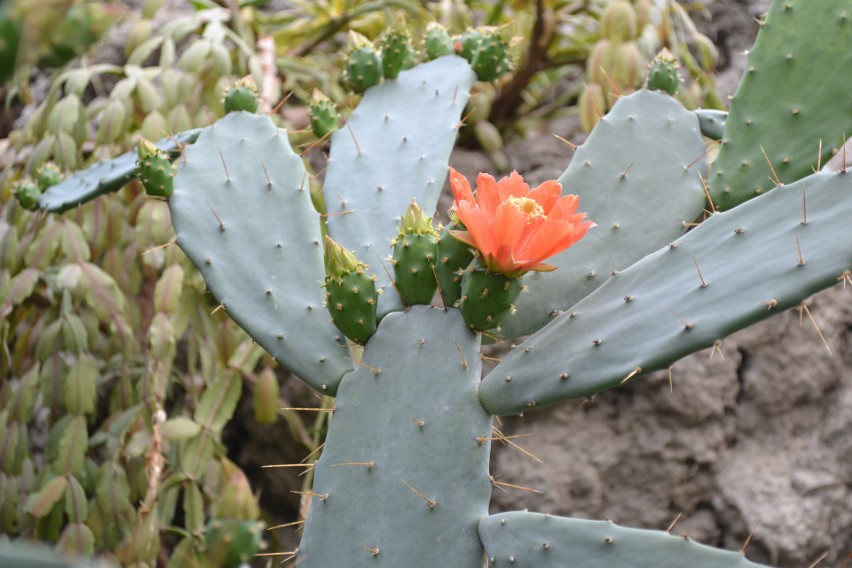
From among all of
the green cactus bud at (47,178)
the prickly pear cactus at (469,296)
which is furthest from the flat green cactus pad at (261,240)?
the green cactus bud at (47,178)

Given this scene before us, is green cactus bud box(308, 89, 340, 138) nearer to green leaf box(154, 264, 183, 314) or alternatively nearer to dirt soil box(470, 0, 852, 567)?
green leaf box(154, 264, 183, 314)

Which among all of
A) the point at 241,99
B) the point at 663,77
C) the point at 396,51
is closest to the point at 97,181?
the point at 241,99

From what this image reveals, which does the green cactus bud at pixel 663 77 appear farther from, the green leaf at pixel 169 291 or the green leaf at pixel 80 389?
the green leaf at pixel 80 389

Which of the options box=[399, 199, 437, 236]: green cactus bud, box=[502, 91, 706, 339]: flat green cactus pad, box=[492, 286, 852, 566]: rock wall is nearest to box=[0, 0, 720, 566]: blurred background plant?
box=[502, 91, 706, 339]: flat green cactus pad

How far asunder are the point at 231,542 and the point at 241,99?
0.62 meters

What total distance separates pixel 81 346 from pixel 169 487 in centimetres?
30

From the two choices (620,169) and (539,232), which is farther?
(620,169)

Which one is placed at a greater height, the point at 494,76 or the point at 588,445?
the point at 494,76

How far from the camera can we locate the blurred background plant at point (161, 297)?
154cm

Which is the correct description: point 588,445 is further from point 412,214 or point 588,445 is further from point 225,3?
point 225,3

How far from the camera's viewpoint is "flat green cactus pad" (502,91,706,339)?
111 cm

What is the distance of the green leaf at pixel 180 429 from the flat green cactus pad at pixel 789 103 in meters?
0.93

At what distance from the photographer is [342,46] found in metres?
2.37

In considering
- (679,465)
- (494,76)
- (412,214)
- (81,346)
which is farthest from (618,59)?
(81,346)
